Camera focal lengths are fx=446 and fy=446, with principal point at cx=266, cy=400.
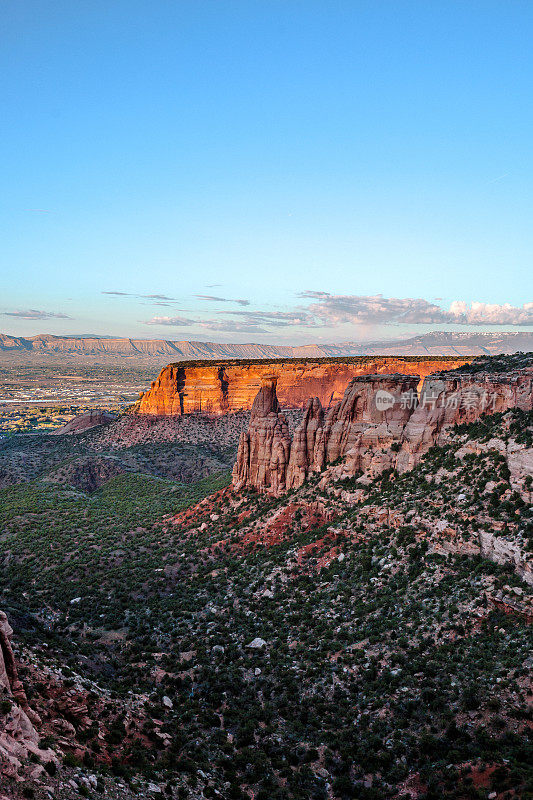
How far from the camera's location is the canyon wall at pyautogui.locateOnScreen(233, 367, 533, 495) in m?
36.9

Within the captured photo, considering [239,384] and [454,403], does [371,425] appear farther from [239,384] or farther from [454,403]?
[239,384]

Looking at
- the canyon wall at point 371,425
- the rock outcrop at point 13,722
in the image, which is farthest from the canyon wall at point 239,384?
the rock outcrop at point 13,722

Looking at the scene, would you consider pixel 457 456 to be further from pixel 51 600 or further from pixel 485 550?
pixel 51 600

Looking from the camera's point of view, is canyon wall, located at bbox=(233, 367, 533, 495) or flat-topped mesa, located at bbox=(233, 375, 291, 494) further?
flat-topped mesa, located at bbox=(233, 375, 291, 494)

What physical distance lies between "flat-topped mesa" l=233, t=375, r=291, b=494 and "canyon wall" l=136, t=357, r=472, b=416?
59.6 m

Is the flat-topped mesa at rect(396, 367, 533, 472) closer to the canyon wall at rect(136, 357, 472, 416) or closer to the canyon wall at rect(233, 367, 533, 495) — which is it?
the canyon wall at rect(233, 367, 533, 495)

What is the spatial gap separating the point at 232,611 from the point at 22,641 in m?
14.3

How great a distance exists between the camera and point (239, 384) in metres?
118

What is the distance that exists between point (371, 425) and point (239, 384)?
76.5 meters

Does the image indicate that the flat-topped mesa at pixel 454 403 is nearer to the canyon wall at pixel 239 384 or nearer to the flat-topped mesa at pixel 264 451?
the flat-topped mesa at pixel 264 451

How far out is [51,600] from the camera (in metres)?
35.6

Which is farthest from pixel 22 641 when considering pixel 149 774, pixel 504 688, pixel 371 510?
pixel 371 510

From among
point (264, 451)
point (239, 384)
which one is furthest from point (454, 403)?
point (239, 384)

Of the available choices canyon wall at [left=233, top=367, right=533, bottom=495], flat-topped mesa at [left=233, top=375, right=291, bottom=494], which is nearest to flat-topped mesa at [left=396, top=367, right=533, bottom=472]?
canyon wall at [left=233, top=367, right=533, bottom=495]
